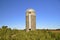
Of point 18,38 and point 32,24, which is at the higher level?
point 32,24

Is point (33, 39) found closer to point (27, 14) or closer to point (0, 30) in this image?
point (0, 30)

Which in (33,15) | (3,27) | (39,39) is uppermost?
(33,15)

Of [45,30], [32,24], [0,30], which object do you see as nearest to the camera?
[0,30]

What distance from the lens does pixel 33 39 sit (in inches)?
434

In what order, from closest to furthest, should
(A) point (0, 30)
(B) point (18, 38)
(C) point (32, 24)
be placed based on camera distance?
(B) point (18, 38)
(A) point (0, 30)
(C) point (32, 24)

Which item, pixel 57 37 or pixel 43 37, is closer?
pixel 43 37

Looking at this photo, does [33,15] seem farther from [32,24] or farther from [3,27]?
[3,27]

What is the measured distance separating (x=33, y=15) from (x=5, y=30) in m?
10.2

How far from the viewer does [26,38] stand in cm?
1088

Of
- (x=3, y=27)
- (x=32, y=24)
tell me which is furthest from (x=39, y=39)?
(x=32, y=24)

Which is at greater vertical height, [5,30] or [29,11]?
[29,11]

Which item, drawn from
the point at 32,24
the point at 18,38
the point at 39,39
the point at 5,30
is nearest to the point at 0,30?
the point at 5,30

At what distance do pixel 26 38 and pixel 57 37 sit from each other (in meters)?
3.36

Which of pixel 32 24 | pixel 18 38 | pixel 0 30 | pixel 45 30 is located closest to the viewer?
pixel 18 38
